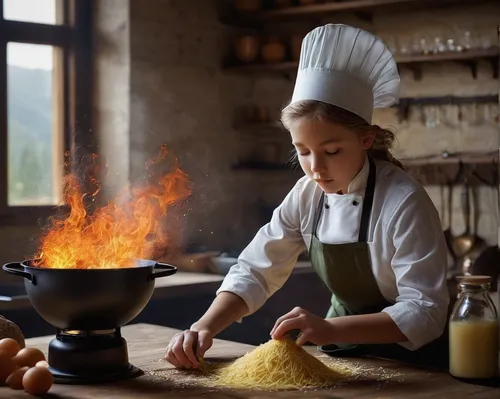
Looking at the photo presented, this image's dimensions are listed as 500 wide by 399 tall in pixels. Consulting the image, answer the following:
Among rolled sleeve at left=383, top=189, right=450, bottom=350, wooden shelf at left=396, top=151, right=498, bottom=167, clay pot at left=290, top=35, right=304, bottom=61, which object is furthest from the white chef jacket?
clay pot at left=290, top=35, right=304, bottom=61

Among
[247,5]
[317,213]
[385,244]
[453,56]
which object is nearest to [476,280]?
[385,244]

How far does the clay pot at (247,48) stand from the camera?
4738 mm

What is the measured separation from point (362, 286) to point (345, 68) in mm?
487

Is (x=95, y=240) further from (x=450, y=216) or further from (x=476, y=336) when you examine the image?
(x=450, y=216)

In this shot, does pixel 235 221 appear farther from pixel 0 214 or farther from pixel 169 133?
pixel 0 214

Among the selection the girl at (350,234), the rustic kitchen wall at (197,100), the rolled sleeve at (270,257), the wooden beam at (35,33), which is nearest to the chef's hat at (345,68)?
the girl at (350,234)

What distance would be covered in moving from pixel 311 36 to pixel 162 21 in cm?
265

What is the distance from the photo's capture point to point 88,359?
5.67 feet

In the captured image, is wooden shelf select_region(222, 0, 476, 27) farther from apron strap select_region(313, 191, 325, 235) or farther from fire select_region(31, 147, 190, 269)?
fire select_region(31, 147, 190, 269)

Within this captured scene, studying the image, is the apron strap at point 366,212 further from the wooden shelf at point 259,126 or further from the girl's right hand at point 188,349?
the wooden shelf at point 259,126

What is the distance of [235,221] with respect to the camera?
15.8ft

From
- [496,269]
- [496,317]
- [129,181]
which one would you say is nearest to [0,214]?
[129,181]

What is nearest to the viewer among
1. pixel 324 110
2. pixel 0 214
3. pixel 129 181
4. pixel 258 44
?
pixel 324 110

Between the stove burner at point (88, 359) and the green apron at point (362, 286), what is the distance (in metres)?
0.49
